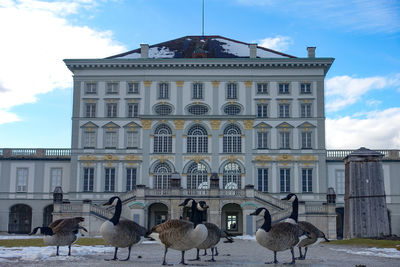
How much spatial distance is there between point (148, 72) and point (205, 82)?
5347 millimetres

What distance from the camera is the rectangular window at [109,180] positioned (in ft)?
174

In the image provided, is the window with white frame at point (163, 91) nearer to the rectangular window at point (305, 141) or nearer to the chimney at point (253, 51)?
the chimney at point (253, 51)

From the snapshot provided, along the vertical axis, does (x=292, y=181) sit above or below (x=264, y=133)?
below

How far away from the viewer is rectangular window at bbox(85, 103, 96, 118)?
54.1 m

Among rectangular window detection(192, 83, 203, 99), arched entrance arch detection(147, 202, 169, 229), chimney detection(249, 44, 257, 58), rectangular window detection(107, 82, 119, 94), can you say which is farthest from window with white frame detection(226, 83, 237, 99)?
arched entrance arch detection(147, 202, 169, 229)

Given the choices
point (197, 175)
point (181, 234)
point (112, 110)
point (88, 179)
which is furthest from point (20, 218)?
point (181, 234)

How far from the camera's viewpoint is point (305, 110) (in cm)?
5359

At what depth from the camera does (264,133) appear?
53.2 metres

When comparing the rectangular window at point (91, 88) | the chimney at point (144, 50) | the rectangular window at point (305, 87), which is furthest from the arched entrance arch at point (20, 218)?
the rectangular window at point (305, 87)

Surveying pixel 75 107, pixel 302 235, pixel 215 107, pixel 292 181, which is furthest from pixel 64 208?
pixel 302 235

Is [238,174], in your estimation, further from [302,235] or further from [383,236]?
[302,235]

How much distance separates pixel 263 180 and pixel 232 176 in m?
2.80

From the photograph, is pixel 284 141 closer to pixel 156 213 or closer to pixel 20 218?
pixel 156 213

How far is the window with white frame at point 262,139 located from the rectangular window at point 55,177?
1890cm
